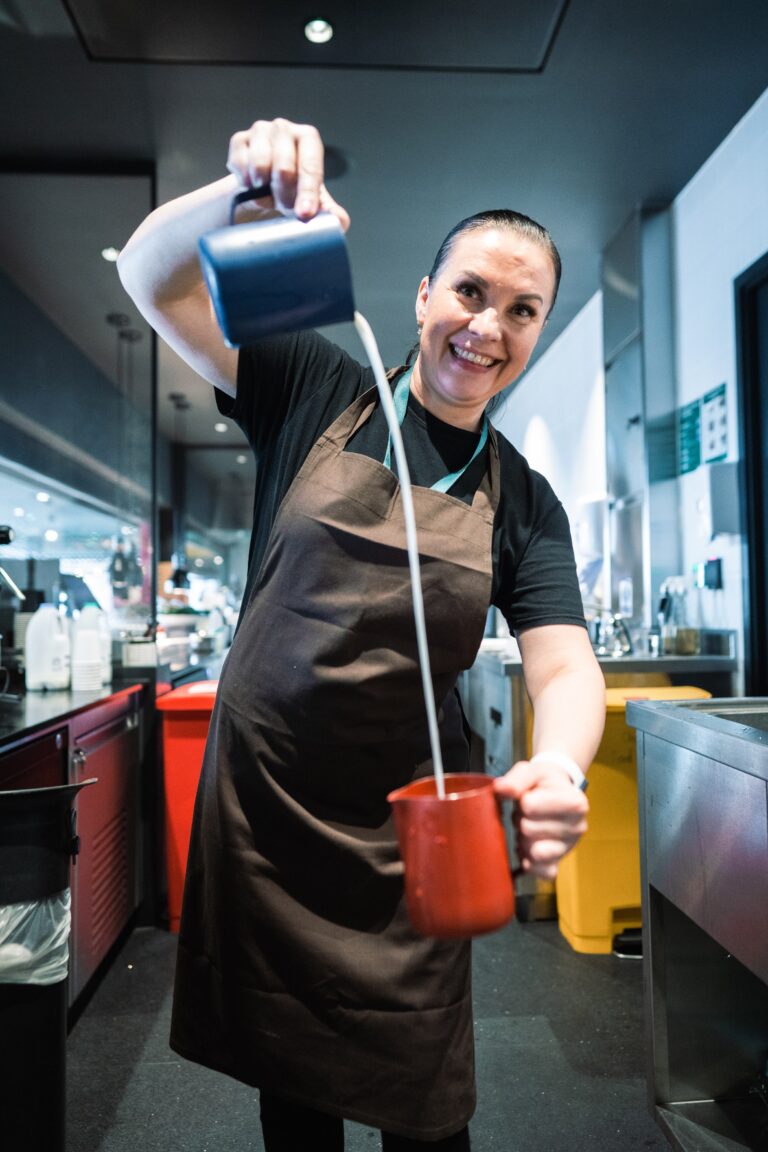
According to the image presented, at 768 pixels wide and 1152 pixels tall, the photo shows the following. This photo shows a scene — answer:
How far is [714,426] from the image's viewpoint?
325 cm

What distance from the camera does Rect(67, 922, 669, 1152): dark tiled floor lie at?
1771 mm

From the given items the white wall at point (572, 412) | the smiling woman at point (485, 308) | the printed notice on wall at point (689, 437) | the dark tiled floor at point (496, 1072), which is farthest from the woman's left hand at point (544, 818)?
the white wall at point (572, 412)

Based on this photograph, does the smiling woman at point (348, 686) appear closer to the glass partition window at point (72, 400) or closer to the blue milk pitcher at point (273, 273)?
the blue milk pitcher at point (273, 273)

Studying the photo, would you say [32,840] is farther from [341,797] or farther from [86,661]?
[86,661]

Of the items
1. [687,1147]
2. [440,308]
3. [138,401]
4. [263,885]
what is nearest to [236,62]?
[138,401]

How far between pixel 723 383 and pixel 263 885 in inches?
110

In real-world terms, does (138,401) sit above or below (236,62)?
below

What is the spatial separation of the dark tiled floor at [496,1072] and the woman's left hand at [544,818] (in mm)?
1394

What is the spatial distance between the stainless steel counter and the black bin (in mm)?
1012

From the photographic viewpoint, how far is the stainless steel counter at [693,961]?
1.48m

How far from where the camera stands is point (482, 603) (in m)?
1.01

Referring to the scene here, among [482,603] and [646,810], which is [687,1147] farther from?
[482,603]

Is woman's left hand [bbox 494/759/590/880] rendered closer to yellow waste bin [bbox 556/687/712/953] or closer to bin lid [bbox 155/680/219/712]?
yellow waste bin [bbox 556/687/712/953]

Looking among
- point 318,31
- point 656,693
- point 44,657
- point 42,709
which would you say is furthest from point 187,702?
point 318,31
